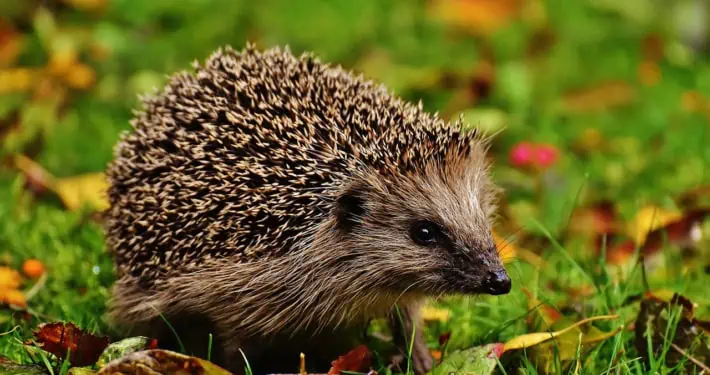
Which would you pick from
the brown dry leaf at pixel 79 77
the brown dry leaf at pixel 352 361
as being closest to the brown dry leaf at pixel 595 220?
the brown dry leaf at pixel 352 361

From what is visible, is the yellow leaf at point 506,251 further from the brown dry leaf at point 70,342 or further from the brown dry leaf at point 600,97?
the brown dry leaf at point 600,97

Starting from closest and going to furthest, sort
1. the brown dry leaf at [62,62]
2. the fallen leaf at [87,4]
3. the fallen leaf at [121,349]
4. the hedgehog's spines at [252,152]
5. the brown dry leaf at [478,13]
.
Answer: the fallen leaf at [121,349] < the hedgehog's spines at [252,152] < the brown dry leaf at [62,62] < the fallen leaf at [87,4] < the brown dry leaf at [478,13]

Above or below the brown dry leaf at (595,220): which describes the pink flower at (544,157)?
above

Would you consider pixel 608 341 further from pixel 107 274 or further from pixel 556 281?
pixel 107 274

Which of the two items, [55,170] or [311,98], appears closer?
[311,98]

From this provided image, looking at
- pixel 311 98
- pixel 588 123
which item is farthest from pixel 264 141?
pixel 588 123

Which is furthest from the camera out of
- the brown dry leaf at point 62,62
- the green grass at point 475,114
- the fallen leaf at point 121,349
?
the brown dry leaf at point 62,62
